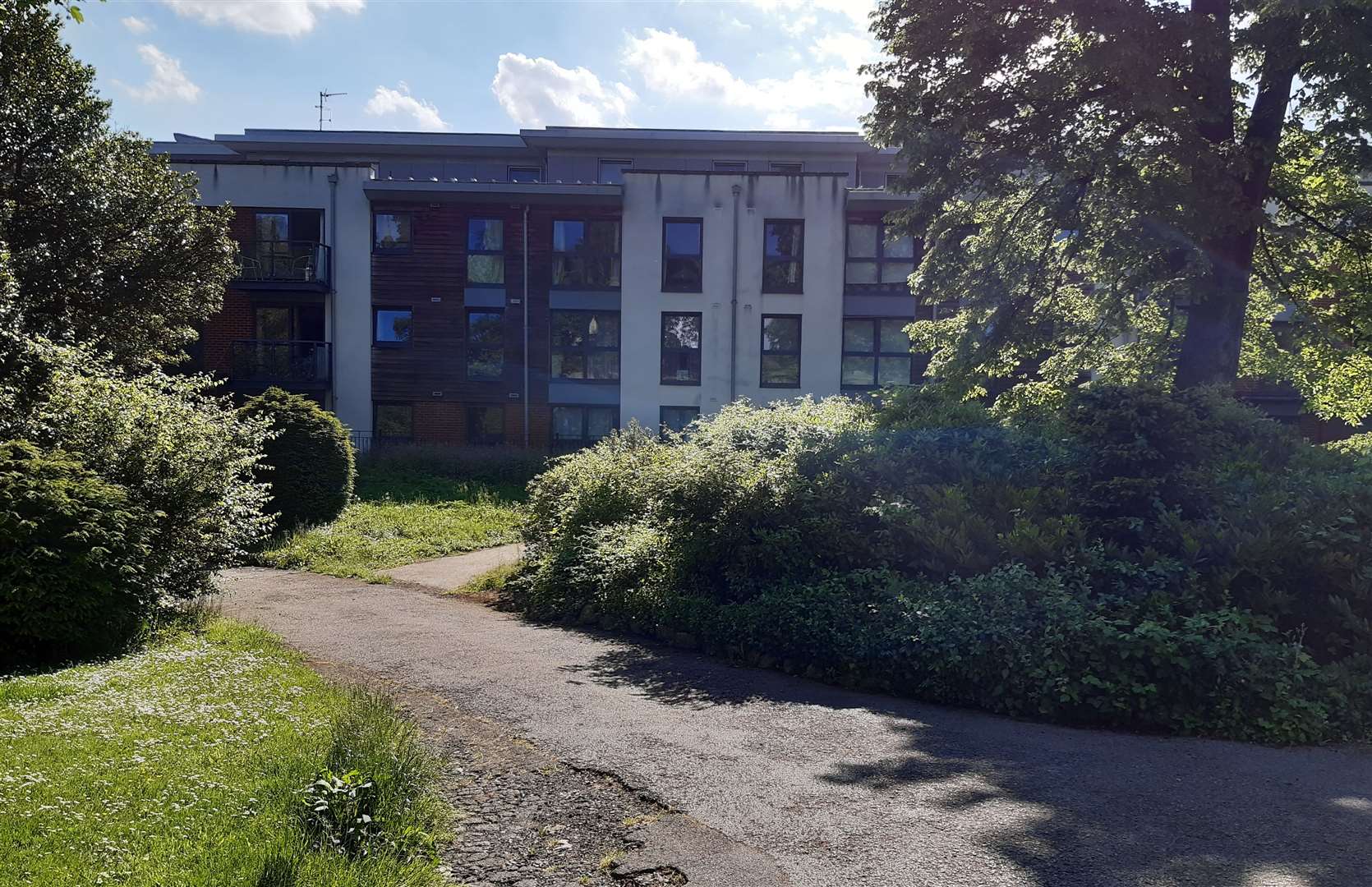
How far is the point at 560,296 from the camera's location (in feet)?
93.0

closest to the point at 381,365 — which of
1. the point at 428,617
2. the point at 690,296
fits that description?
the point at 690,296

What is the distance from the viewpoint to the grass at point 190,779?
370 centimetres

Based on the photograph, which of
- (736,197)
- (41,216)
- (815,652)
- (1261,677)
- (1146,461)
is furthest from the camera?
(736,197)

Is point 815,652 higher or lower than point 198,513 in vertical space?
lower

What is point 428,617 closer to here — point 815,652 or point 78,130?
point 815,652

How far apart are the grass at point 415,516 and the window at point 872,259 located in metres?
11.0

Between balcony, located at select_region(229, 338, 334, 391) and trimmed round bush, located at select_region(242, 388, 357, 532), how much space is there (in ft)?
34.0

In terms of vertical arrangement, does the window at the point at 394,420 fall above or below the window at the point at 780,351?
below

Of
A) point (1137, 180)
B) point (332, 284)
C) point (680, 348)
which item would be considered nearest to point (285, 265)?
point (332, 284)

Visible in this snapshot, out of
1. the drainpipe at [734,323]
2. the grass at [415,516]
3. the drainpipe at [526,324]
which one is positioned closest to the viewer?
the grass at [415,516]

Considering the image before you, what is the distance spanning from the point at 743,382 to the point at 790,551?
1919 centimetres

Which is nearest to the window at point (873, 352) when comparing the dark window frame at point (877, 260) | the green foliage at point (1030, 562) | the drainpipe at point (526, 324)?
the dark window frame at point (877, 260)

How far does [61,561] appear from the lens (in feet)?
23.8

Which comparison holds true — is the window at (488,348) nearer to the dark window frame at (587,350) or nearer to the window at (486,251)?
the window at (486,251)
